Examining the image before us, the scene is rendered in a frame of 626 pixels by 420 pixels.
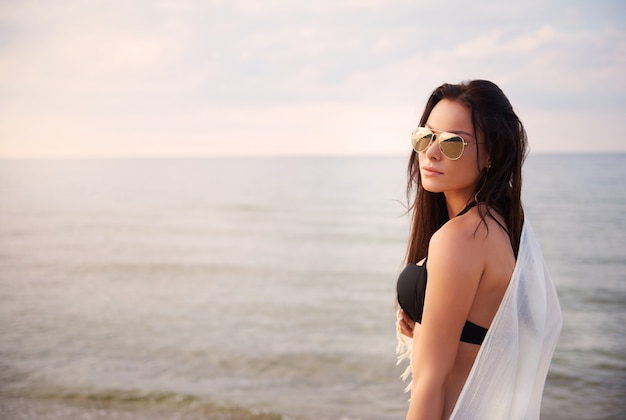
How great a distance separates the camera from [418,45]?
155 feet

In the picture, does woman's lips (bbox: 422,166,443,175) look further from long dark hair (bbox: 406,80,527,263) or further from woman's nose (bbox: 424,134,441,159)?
long dark hair (bbox: 406,80,527,263)

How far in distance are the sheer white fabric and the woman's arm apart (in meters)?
0.09

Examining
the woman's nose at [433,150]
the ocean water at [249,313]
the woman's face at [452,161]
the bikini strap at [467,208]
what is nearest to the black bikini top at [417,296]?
the bikini strap at [467,208]

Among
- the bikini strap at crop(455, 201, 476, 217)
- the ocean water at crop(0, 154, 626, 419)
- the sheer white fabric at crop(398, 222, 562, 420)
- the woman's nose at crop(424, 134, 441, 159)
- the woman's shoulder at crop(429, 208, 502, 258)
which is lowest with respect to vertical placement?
the ocean water at crop(0, 154, 626, 419)

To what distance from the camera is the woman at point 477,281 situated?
1909 millimetres

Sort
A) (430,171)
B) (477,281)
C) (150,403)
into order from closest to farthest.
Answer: (477,281) < (430,171) < (150,403)

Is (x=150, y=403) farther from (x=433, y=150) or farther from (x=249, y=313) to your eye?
(x=433, y=150)

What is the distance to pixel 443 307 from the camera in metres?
1.90

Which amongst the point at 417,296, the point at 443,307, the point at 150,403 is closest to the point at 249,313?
the point at 150,403

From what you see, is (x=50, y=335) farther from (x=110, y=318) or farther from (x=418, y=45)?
(x=418, y=45)

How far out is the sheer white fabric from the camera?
194 cm

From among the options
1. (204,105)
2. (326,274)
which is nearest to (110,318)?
(326,274)

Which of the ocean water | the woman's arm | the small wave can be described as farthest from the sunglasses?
the small wave

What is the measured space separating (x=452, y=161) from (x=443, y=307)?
0.55 m
